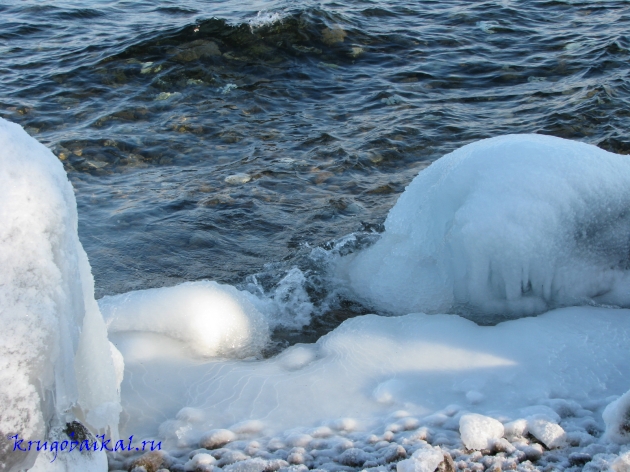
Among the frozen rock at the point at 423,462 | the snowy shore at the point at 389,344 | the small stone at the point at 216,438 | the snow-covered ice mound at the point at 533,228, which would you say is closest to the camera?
the snowy shore at the point at 389,344

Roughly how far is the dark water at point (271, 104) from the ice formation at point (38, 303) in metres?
1.90

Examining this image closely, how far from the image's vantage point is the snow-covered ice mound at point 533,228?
3.08 meters

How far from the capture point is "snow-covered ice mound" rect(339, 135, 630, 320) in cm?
308

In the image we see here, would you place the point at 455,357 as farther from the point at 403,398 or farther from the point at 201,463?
the point at 201,463

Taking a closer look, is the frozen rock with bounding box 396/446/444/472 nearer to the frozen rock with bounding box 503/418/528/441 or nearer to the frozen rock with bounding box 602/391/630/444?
the frozen rock with bounding box 503/418/528/441

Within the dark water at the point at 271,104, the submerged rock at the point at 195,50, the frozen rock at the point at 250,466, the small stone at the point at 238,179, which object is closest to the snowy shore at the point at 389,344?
the frozen rock at the point at 250,466

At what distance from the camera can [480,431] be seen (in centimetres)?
228

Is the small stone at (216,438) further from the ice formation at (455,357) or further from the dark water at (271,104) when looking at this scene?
the dark water at (271,104)

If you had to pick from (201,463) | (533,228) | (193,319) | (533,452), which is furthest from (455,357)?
(193,319)

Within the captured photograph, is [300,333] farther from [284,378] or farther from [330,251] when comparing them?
[330,251]

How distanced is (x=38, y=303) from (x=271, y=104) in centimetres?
517

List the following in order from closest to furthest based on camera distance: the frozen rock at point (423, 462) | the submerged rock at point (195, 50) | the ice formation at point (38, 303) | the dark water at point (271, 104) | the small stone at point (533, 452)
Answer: the ice formation at point (38, 303), the frozen rock at point (423, 462), the small stone at point (533, 452), the dark water at point (271, 104), the submerged rock at point (195, 50)

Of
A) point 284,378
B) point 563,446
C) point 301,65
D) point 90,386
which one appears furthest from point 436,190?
point 301,65

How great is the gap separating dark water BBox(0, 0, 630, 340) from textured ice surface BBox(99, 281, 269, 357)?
0.56 metres
